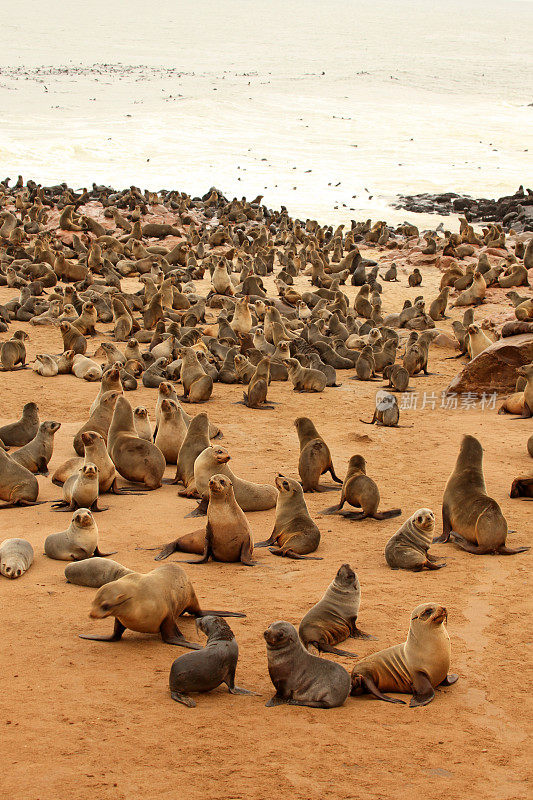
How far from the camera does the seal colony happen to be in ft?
14.9

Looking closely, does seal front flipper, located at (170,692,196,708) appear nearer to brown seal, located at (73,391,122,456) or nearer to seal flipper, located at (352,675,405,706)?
seal flipper, located at (352,675,405,706)

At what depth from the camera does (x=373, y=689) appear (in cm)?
413

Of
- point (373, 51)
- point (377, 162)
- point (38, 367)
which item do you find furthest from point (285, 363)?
point (373, 51)

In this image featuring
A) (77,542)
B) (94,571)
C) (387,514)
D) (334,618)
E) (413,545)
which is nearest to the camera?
(334,618)

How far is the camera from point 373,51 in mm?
88875

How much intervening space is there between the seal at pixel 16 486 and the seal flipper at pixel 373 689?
3780 mm

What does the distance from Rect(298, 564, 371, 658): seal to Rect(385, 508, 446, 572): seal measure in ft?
3.83

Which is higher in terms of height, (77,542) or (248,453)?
(77,542)

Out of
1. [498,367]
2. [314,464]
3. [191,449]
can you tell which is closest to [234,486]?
[191,449]

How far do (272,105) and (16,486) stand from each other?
5518cm

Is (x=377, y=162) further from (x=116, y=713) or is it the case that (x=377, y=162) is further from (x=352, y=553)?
(x=116, y=713)

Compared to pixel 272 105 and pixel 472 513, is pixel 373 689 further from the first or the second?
pixel 272 105

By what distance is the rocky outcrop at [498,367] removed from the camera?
38.2 ft

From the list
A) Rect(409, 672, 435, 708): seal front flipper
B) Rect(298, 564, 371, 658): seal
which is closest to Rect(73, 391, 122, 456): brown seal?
Rect(298, 564, 371, 658): seal
